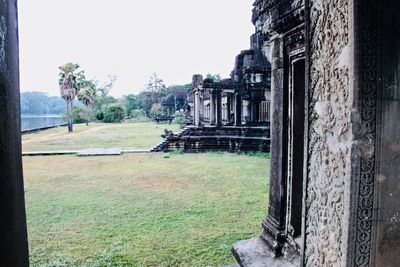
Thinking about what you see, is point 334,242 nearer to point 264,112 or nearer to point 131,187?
point 131,187

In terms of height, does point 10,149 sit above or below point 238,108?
below

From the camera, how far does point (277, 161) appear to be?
10.8ft

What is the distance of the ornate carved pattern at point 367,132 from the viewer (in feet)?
6.14

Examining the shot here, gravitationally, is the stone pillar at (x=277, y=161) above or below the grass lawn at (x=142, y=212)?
above

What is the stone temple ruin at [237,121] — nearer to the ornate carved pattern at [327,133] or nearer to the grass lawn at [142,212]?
the grass lawn at [142,212]

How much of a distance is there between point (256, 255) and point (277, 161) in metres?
0.98

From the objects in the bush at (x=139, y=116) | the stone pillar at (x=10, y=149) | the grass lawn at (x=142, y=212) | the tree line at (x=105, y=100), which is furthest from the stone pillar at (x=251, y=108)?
the bush at (x=139, y=116)

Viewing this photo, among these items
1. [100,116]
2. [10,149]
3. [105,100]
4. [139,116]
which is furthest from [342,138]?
[105,100]

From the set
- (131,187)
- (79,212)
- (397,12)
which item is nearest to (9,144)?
(397,12)

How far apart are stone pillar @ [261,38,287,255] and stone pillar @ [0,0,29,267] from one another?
2288mm

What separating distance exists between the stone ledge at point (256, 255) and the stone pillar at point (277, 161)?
0.25 feet

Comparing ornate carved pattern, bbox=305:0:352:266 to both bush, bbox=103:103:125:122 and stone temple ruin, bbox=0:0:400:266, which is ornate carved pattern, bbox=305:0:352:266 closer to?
stone temple ruin, bbox=0:0:400:266

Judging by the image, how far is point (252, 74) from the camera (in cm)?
1742

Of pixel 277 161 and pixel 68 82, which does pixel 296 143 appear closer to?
pixel 277 161
